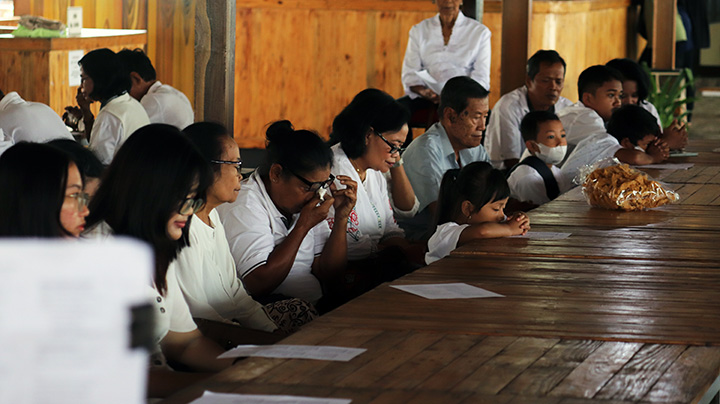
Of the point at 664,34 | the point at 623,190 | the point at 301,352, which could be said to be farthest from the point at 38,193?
the point at 664,34

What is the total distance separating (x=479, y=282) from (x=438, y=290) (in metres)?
0.16

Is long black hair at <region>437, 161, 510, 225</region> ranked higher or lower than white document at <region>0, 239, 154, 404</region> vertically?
higher

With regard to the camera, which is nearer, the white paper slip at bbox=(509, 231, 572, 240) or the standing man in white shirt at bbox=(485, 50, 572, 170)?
the white paper slip at bbox=(509, 231, 572, 240)

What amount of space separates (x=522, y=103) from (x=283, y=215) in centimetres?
313

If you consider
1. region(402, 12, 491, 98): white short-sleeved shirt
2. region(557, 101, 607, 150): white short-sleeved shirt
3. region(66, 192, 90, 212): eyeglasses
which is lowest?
region(66, 192, 90, 212): eyeglasses

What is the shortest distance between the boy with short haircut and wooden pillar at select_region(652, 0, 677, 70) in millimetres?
3574

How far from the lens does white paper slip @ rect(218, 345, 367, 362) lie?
1.84 metres

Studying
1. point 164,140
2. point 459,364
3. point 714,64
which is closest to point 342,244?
point 164,140

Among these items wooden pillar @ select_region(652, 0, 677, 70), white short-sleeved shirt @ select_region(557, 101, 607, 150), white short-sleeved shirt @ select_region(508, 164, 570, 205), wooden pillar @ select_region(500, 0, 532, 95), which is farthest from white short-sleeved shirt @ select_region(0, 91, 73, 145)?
wooden pillar @ select_region(652, 0, 677, 70)

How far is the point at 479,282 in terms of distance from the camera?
253 centimetres

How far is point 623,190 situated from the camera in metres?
3.76

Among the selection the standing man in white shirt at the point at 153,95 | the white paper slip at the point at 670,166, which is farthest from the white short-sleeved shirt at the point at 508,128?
the standing man in white shirt at the point at 153,95

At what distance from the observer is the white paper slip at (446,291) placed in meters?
2.35

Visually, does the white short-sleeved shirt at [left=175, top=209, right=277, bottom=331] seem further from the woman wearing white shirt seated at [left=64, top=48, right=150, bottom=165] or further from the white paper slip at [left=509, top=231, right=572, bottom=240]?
the woman wearing white shirt seated at [left=64, top=48, right=150, bottom=165]
